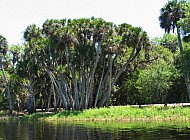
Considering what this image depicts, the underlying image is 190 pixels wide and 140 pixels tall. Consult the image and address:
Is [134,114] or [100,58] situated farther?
[100,58]

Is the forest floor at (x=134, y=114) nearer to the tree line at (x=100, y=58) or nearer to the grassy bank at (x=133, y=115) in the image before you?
the grassy bank at (x=133, y=115)

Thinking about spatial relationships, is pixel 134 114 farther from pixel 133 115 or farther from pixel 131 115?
pixel 131 115

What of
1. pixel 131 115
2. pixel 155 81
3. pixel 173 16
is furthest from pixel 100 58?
pixel 131 115

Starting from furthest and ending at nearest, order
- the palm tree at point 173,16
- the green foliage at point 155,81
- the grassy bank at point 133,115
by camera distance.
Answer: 1. the green foliage at point 155,81
2. the palm tree at point 173,16
3. the grassy bank at point 133,115

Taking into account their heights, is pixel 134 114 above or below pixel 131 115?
above

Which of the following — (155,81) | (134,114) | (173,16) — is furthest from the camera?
(155,81)

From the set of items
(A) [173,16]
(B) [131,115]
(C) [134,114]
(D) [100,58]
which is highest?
(A) [173,16]

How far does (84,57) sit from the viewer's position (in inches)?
1896

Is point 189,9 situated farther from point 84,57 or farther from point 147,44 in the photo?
point 84,57

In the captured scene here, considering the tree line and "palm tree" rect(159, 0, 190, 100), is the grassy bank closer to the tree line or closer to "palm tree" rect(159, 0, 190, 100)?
the tree line

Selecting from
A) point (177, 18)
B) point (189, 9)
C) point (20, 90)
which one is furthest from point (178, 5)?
point (20, 90)

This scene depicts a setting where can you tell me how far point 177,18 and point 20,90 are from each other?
3997 centimetres

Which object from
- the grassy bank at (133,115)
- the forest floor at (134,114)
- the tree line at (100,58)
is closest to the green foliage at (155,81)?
the tree line at (100,58)

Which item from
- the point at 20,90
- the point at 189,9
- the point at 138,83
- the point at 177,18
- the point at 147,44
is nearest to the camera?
the point at 189,9
